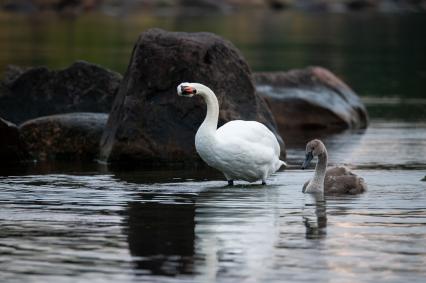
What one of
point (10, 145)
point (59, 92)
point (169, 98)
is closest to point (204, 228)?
point (169, 98)

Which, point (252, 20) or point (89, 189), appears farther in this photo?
point (252, 20)

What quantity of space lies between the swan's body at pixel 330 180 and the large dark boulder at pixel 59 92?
730 centimetres

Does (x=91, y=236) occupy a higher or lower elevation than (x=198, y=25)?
higher

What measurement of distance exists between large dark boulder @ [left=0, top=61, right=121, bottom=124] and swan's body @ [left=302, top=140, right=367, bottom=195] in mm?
7297

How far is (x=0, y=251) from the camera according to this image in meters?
12.3

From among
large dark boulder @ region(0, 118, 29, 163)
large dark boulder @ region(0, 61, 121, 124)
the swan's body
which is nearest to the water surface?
the swan's body

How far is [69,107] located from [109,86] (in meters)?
0.79

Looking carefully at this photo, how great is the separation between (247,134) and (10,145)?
4741 mm

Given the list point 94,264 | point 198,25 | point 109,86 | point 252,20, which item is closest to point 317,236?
point 94,264

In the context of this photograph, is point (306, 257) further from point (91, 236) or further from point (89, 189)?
point (89, 189)

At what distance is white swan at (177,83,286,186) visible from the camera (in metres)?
16.6

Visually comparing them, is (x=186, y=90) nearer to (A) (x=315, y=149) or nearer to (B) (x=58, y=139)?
(A) (x=315, y=149)

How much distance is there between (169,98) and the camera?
20359 mm

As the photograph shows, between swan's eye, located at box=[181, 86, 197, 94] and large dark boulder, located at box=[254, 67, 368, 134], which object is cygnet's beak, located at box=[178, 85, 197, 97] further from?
large dark boulder, located at box=[254, 67, 368, 134]
